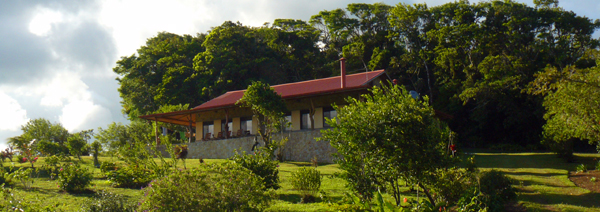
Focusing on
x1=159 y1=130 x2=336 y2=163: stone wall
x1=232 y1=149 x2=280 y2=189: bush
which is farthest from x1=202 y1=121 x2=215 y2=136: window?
x1=232 y1=149 x2=280 y2=189: bush

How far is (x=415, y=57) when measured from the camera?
131ft

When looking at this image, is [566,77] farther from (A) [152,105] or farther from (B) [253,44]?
(A) [152,105]

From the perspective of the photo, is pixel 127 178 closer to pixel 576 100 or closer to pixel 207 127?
pixel 576 100

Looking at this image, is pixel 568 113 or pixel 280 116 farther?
pixel 280 116

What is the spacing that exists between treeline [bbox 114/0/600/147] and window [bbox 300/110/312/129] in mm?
9136

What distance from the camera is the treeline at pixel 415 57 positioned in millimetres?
34156

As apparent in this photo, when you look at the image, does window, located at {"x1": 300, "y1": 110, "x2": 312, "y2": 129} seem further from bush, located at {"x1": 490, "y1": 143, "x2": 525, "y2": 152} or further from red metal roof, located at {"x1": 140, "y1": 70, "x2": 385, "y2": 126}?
bush, located at {"x1": 490, "y1": 143, "x2": 525, "y2": 152}

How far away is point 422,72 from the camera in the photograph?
41344 mm

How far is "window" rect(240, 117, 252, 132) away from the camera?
2984 centimetres

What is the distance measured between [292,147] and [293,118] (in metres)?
3.72

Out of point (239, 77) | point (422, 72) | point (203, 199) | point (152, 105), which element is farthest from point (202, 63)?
point (203, 199)

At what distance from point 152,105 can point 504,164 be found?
3342 centimetres

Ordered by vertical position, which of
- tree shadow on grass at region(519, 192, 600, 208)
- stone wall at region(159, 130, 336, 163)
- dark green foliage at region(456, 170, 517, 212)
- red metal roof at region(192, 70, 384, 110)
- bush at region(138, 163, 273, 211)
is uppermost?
red metal roof at region(192, 70, 384, 110)

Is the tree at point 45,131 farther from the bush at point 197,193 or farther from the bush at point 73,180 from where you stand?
the bush at point 197,193
